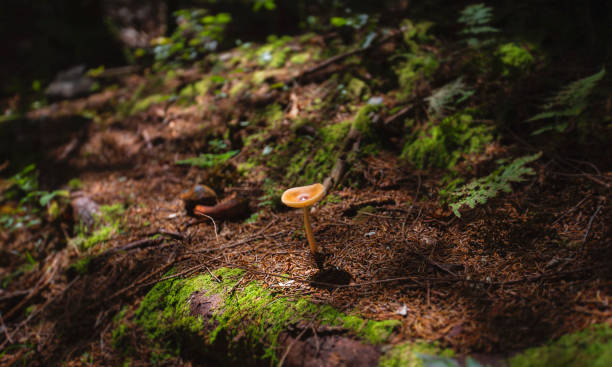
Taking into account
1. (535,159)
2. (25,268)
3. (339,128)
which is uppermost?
(339,128)

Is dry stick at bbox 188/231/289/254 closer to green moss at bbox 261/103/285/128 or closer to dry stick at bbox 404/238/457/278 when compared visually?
dry stick at bbox 404/238/457/278

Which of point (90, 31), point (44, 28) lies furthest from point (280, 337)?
point (44, 28)

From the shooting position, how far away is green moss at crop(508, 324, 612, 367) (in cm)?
125

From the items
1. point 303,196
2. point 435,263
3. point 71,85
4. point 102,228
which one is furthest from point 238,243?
point 71,85

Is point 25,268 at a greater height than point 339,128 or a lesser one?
lesser

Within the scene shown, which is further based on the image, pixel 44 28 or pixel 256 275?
pixel 44 28

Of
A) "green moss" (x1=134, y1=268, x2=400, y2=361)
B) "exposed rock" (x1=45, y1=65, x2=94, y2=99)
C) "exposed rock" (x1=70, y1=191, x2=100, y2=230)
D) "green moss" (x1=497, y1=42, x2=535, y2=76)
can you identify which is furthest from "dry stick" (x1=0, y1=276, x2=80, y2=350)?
"exposed rock" (x1=45, y1=65, x2=94, y2=99)

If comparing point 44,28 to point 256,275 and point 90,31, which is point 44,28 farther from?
point 256,275

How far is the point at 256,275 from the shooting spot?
88.5 inches

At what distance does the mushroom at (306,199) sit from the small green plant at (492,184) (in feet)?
3.18

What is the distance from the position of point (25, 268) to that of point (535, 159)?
5419 mm

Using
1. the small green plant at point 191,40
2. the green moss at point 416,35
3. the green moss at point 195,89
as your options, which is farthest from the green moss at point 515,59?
the small green plant at point 191,40

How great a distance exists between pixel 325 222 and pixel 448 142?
1.47 meters

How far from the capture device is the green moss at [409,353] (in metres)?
1.44
